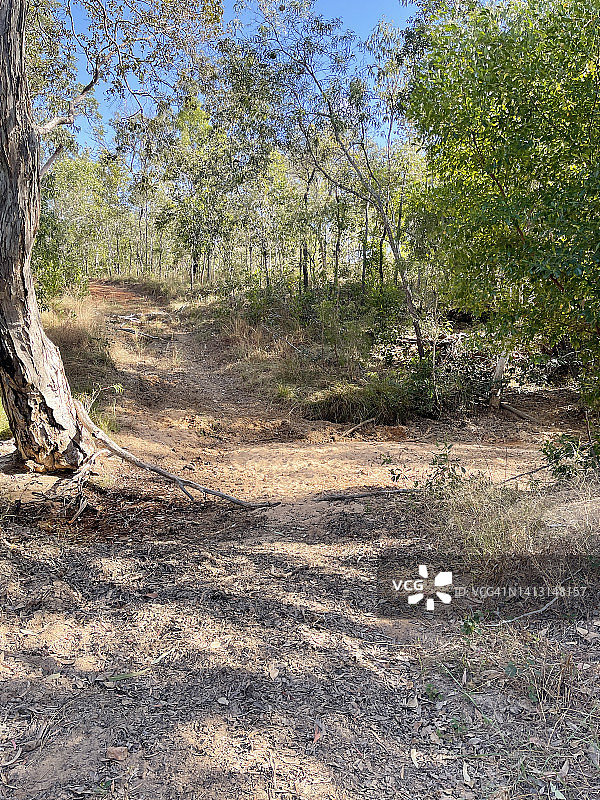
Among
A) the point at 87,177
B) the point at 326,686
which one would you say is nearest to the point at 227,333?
the point at 326,686

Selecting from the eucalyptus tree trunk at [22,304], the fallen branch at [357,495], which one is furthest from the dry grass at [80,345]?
the fallen branch at [357,495]

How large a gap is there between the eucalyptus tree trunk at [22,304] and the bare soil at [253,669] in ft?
1.44

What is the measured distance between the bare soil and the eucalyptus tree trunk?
44 cm

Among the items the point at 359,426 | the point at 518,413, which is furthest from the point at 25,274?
the point at 518,413

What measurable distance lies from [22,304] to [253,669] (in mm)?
3279

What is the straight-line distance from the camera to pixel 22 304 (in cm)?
447

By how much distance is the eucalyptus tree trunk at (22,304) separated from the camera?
13.3 ft

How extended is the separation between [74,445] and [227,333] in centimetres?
891

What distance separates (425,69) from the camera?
5.47 m

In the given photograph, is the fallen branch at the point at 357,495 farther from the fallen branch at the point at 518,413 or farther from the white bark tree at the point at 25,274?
the fallen branch at the point at 518,413

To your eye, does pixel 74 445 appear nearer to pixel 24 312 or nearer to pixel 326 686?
pixel 24 312

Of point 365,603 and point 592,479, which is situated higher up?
point 592,479

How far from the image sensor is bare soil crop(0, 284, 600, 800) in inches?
85.2

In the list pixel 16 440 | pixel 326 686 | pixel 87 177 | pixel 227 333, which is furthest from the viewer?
pixel 87 177
